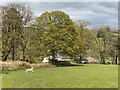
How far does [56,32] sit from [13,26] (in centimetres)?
759

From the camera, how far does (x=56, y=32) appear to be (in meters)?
49.3

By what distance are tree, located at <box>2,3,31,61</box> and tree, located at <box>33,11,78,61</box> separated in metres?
3.36

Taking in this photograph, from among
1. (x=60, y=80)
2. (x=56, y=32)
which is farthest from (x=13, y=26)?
(x=60, y=80)

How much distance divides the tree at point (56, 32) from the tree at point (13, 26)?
336cm

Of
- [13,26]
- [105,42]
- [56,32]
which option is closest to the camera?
[13,26]

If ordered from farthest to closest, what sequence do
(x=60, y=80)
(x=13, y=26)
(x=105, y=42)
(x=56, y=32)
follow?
(x=105, y=42) < (x=56, y=32) < (x=13, y=26) < (x=60, y=80)

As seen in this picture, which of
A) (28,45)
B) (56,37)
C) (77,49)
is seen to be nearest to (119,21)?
(77,49)

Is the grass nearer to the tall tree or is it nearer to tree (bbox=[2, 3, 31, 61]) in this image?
tree (bbox=[2, 3, 31, 61])

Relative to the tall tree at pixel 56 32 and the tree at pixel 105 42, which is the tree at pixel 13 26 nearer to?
the tall tree at pixel 56 32

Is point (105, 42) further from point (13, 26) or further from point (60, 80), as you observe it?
point (60, 80)

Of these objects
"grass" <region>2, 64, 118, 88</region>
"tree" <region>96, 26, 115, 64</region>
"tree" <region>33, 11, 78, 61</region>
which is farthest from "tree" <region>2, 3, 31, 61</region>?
"tree" <region>96, 26, 115, 64</region>

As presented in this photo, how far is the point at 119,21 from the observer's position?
196 feet

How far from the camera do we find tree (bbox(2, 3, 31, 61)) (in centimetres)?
4496

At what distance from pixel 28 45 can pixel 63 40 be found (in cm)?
612
